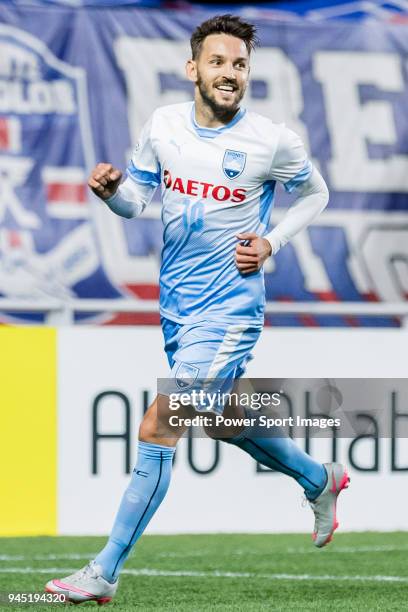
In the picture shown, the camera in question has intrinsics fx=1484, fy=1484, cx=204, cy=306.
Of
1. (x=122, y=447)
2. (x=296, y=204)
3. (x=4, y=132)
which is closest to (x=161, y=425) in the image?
(x=296, y=204)

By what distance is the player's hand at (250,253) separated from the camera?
17.6 feet

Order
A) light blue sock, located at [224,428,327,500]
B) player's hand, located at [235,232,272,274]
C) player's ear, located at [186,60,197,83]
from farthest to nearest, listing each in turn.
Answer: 1. light blue sock, located at [224,428,327,500]
2. player's ear, located at [186,60,197,83]
3. player's hand, located at [235,232,272,274]

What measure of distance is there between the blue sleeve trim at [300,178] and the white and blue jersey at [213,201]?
0.09 ft

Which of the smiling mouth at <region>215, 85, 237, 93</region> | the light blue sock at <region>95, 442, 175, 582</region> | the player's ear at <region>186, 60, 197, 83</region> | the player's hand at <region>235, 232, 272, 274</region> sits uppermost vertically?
the player's ear at <region>186, 60, 197, 83</region>

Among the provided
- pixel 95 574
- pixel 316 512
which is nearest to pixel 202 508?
pixel 316 512

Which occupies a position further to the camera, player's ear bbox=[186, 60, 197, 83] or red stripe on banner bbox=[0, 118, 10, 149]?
red stripe on banner bbox=[0, 118, 10, 149]

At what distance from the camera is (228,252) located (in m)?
5.45

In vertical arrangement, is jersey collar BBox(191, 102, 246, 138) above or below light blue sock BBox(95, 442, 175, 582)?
above

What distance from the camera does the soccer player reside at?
17.4 ft

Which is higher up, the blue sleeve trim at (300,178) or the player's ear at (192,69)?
the player's ear at (192,69)

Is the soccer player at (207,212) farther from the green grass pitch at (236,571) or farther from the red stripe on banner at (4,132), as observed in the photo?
the red stripe on banner at (4,132)

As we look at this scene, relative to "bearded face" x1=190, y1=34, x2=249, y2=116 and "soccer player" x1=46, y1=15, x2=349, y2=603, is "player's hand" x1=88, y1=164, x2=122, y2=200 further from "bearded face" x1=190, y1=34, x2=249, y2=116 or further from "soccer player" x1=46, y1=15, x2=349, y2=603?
"bearded face" x1=190, y1=34, x2=249, y2=116

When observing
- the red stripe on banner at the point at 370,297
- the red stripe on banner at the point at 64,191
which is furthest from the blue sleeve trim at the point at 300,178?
the red stripe on banner at the point at 370,297

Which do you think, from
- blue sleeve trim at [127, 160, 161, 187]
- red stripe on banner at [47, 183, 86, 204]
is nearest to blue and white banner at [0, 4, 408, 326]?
red stripe on banner at [47, 183, 86, 204]
